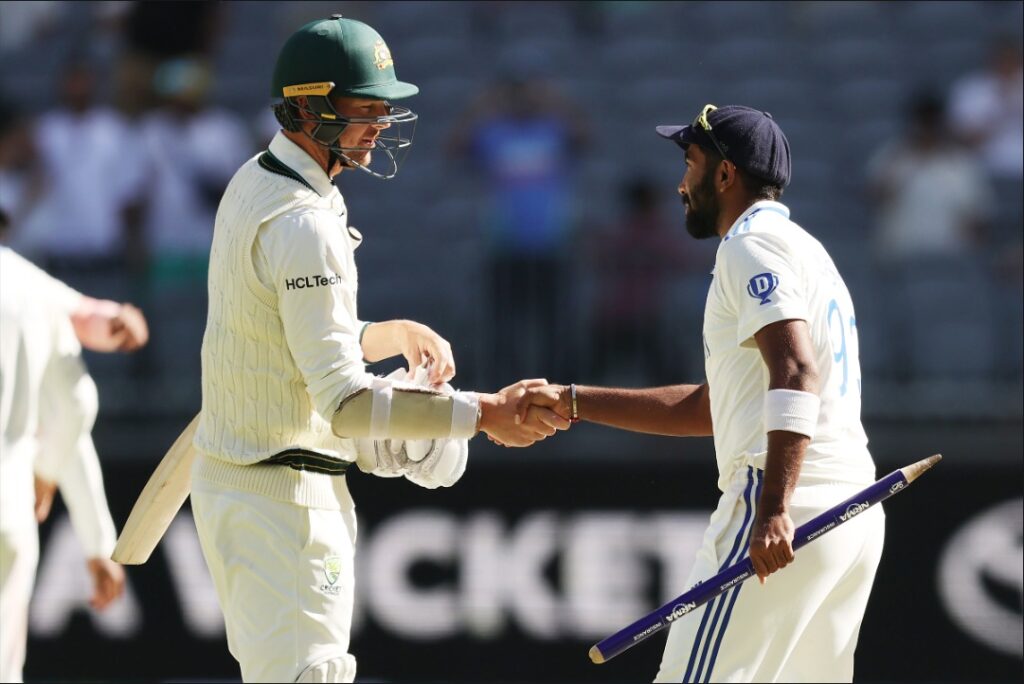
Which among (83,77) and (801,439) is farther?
(83,77)

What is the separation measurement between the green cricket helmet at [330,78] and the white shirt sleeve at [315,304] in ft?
1.30

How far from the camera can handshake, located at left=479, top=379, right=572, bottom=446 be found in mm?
5043

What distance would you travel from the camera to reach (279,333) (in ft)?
15.6

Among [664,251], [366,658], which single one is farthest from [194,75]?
[366,658]

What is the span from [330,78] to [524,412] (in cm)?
121

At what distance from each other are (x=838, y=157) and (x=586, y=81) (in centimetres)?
191

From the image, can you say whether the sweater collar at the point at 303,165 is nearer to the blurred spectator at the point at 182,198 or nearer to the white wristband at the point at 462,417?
the white wristband at the point at 462,417

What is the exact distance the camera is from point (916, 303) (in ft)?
31.3

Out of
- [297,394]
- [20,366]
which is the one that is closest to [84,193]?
[20,366]

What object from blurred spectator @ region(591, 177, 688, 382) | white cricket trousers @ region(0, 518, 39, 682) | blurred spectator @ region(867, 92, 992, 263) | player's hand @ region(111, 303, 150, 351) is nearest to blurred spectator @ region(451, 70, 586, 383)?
blurred spectator @ region(591, 177, 688, 382)

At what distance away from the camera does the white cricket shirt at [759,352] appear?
4.73 metres

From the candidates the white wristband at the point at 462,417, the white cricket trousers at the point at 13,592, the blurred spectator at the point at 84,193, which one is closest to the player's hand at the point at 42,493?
the white cricket trousers at the point at 13,592

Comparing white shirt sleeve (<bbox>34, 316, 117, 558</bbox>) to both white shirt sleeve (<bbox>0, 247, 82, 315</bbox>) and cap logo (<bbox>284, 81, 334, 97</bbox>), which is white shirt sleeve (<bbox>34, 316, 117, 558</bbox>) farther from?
cap logo (<bbox>284, 81, 334, 97</bbox>)

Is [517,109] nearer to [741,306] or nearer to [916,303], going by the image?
[916,303]
